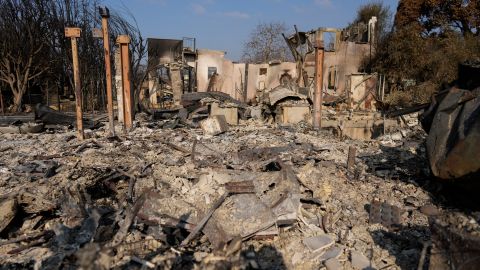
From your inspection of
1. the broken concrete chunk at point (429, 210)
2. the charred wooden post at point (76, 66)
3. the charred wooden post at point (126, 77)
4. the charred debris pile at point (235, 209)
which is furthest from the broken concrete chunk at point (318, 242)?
the charred wooden post at point (126, 77)

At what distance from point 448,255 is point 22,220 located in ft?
13.9

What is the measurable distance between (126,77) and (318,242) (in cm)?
639

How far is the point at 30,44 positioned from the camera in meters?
16.6

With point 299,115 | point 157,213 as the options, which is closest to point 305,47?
point 299,115

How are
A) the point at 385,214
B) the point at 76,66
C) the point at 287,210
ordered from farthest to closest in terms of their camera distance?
the point at 76,66 < the point at 385,214 < the point at 287,210

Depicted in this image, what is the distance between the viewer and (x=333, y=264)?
3.35 m

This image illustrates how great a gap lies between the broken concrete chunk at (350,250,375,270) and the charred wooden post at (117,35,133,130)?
6.48 meters

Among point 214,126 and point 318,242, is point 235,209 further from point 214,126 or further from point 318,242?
point 214,126

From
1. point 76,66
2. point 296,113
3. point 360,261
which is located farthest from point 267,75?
point 360,261

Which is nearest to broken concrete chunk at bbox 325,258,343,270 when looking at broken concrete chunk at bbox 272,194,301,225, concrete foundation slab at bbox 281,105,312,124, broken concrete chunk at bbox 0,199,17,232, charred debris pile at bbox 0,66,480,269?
charred debris pile at bbox 0,66,480,269

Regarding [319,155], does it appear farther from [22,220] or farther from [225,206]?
[22,220]

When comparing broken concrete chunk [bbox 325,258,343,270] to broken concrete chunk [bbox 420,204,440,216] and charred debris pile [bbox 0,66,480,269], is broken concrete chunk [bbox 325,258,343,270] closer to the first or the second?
charred debris pile [bbox 0,66,480,269]

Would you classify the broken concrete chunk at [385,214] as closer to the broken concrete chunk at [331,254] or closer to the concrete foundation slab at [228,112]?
the broken concrete chunk at [331,254]

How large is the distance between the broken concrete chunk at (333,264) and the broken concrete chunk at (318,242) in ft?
0.74
